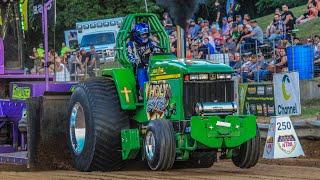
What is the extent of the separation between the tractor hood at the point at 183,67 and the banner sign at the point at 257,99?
5.21 m

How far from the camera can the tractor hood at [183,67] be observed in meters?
8.80

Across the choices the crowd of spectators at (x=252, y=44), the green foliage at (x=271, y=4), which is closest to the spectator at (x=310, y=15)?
the crowd of spectators at (x=252, y=44)

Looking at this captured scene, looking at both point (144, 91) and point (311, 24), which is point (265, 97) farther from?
point (311, 24)

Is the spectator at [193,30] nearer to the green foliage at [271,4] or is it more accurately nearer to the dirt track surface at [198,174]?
the green foliage at [271,4]

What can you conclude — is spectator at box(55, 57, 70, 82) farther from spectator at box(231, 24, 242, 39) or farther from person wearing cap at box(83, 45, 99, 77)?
spectator at box(231, 24, 242, 39)

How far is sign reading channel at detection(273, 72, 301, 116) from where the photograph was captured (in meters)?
13.2

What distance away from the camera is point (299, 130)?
1195 cm

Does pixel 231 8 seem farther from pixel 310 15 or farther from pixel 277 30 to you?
pixel 277 30

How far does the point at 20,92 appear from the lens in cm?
1127

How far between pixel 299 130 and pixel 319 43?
4.51 m

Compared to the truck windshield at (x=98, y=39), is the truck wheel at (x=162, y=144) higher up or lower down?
lower down

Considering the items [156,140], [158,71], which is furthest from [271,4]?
[156,140]

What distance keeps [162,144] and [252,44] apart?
997 centimetres

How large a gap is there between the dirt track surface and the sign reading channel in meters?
3.70
